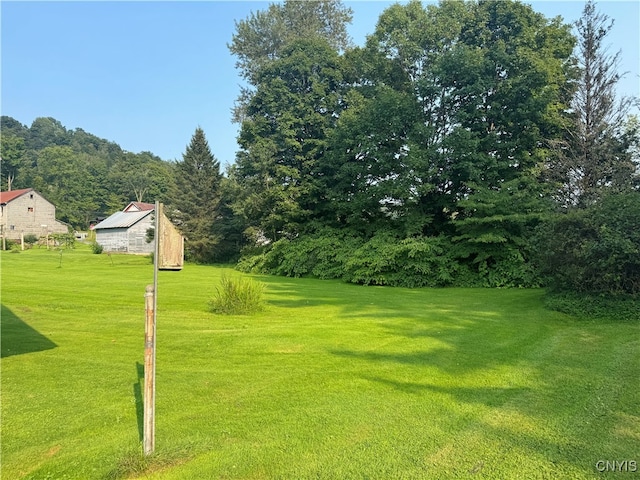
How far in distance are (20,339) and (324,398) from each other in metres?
4.87

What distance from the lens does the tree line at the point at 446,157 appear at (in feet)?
49.4

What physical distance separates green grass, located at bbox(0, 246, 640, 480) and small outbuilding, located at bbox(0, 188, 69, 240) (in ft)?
145

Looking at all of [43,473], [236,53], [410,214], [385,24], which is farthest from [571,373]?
[236,53]

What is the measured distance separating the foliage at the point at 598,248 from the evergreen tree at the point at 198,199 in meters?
23.2

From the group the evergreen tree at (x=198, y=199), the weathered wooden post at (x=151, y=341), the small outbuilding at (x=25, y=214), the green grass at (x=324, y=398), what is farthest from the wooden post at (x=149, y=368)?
the small outbuilding at (x=25, y=214)

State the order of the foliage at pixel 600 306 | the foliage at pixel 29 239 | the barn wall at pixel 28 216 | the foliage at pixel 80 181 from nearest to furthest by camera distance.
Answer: the foliage at pixel 600 306
the foliage at pixel 29 239
the barn wall at pixel 28 216
the foliage at pixel 80 181

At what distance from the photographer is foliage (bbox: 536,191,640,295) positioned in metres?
8.01

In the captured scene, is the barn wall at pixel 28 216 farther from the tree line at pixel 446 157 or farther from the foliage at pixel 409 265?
the foliage at pixel 409 265

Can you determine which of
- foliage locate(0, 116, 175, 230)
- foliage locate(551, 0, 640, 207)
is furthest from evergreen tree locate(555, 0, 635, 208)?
foliage locate(0, 116, 175, 230)

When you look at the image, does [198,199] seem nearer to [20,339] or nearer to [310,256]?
A: [310,256]

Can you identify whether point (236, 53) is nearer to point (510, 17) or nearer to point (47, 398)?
point (510, 17)

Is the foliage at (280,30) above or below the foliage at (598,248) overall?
above

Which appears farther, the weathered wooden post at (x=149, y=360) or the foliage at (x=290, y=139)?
the foliage at (x=290, y=139)

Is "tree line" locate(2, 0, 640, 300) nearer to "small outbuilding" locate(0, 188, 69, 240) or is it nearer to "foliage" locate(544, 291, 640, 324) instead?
"foliage" locate(544, 291, 640, 324)
